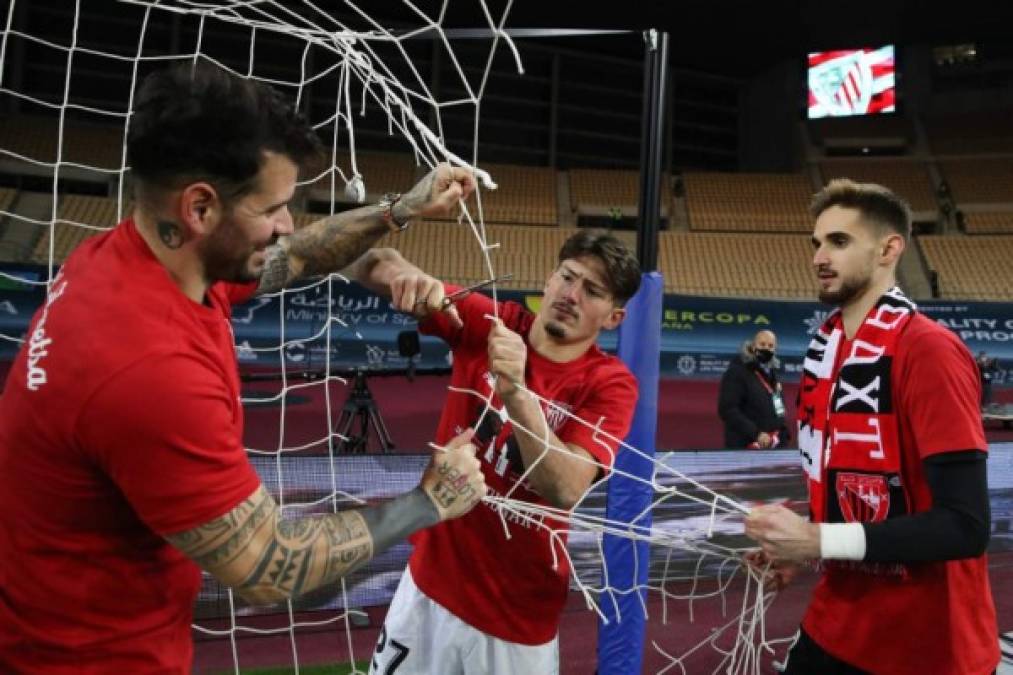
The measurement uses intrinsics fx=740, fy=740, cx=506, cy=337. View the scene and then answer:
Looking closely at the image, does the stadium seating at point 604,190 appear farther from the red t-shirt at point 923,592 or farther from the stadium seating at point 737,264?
the red t-shirt at point 923,592

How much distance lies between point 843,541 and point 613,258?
2.91 feet

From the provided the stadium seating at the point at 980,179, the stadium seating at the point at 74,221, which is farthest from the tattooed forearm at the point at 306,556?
the stadium seating at the point at 980,179

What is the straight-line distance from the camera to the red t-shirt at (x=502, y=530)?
1.89 metres

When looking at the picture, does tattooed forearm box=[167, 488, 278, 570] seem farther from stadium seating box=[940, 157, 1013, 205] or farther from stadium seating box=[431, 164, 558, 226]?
stadium seating box=[940, 157, 1013, 205]

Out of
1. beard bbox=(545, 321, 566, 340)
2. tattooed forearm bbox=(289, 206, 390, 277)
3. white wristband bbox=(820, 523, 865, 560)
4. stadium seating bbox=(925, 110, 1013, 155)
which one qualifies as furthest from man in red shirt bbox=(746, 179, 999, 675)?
stadium seating bbox=(925, 110, 1013, 155)

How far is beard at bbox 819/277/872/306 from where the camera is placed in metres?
1.76

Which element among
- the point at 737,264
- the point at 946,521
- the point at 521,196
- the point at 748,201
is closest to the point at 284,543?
the point at 946,521

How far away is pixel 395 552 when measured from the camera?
3721mm

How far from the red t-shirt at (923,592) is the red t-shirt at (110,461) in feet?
4.33

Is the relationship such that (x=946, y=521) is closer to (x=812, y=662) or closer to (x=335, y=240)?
(x=812, y=662)

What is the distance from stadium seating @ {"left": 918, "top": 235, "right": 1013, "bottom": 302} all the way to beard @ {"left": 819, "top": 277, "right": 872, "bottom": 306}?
48.1ft

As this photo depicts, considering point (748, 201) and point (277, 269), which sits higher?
point (748, 201)

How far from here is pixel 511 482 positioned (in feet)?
6.25

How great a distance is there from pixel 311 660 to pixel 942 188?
61.7 ft
